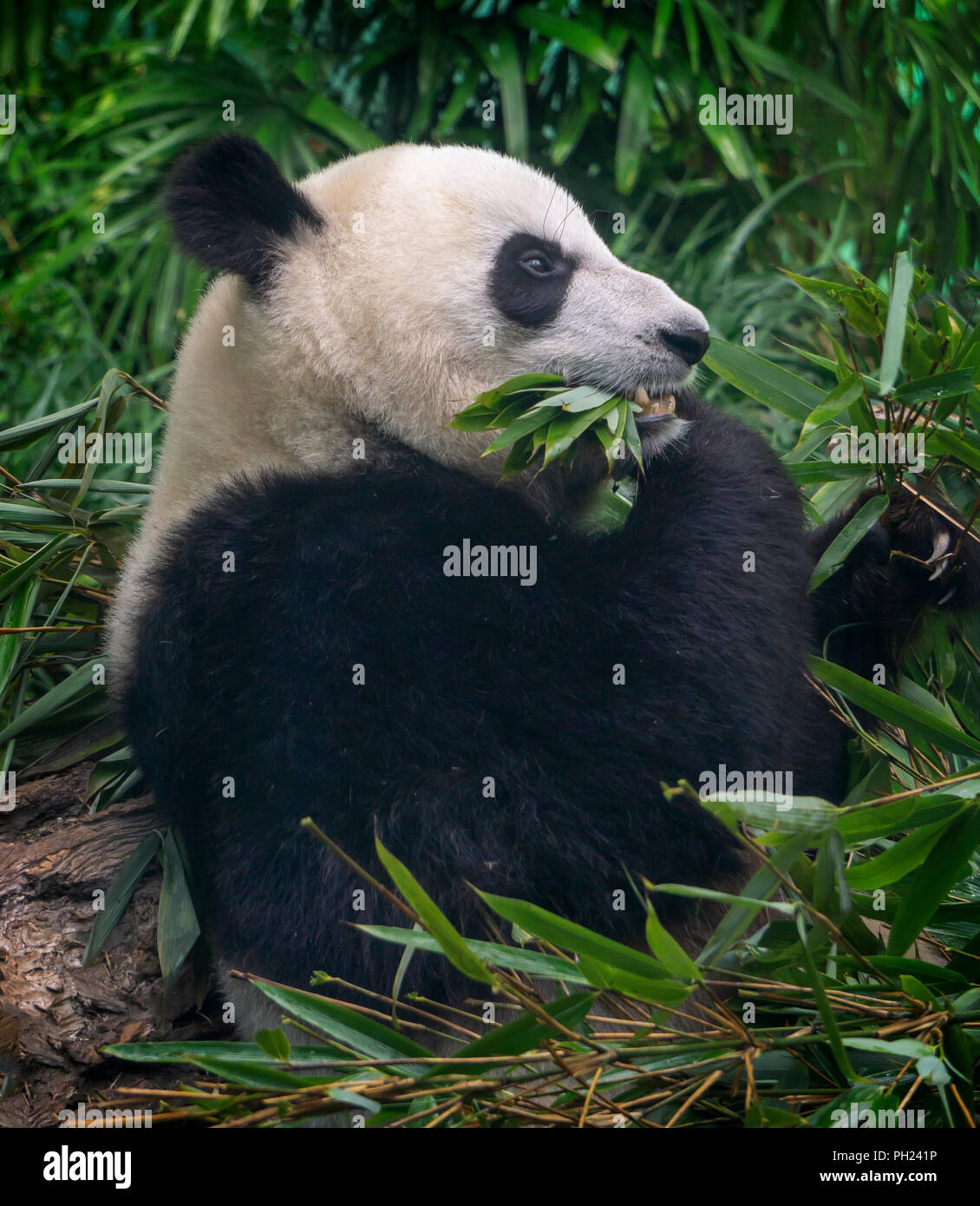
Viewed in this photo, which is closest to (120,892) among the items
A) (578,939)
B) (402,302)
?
(578,939)

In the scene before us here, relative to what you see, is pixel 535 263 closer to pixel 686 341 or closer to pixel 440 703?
pixel 686 341

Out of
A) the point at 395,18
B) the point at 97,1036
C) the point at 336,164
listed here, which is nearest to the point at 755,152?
the point at 395,18

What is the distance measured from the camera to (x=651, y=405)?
5.48 ft

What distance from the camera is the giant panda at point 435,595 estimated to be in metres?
1.42

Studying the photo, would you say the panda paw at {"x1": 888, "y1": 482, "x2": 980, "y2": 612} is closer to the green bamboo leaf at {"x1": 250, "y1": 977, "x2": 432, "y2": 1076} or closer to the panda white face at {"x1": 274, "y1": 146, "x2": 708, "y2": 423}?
the panda white face at {"x1": 274, "y1": 146, "x2": 708, "y2": 423}

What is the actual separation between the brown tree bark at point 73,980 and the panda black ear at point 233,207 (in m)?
0.98

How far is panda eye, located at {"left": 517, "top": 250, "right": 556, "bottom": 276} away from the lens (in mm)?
1740

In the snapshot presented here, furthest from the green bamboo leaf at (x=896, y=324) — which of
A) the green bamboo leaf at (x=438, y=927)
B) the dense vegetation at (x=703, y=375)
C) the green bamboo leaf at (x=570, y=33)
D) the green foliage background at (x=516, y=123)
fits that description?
the green bamboo leaf at (x=570, y=33)

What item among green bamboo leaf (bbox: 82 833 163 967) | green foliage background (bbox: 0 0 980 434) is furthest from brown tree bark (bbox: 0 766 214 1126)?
green foliage background (bbox: 0 0 980 434)

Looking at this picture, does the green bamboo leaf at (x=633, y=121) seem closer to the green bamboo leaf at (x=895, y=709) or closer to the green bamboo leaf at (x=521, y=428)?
the green bamboo leaf at (x=521, y=428)

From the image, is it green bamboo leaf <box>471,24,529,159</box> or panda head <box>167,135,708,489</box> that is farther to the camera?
green bamboo leaf <box>471,24,529,159</box>

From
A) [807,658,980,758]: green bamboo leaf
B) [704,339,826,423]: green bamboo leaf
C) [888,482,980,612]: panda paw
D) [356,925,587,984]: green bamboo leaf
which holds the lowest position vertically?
[356,925,587,984]: green bamboo leaf

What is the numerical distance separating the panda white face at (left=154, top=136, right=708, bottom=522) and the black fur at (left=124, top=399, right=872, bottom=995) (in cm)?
17

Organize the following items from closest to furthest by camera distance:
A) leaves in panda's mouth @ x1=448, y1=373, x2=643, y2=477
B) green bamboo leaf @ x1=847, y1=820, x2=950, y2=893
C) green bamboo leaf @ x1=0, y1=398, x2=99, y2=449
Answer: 1. green bamboo leaf @ x1=847, y1=820, x2=950, y2=893
2. leaves in panda's mouth @ x1=448, y1=373, x2=643, y2=477
3. green bamboo leaf @ x1=0, y1=398, x2=99, y2=449
